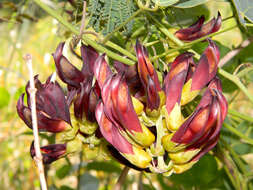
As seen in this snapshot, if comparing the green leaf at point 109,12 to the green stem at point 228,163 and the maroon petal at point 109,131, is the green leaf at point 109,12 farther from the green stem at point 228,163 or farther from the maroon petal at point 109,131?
the green stem at point 228,163

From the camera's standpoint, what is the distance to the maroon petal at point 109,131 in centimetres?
35

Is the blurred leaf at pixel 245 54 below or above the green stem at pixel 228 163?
above

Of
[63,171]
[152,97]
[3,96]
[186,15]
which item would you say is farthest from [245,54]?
[3,96]

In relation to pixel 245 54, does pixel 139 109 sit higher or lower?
higher

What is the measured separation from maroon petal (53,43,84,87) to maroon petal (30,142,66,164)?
79 mm

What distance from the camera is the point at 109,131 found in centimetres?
35

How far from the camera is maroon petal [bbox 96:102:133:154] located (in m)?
0.35

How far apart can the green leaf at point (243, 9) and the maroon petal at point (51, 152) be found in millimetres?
251

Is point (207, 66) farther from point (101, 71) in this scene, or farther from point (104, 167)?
point (104, 167)

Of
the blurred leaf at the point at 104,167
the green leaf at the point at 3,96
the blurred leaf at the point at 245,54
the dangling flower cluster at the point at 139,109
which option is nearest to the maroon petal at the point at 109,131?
the dangling flower cluster at the point at 139,109

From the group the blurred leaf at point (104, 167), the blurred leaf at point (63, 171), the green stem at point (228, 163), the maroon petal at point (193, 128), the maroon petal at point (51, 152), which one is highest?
the maroon petal at point (193, 128)

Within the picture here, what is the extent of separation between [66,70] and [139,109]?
0.10 meters

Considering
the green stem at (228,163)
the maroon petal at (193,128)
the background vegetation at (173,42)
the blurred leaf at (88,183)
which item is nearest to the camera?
the maroon petal at (193,128)

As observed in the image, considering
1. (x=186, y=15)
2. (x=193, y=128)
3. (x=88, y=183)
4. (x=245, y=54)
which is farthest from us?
(x=88, y=183)
